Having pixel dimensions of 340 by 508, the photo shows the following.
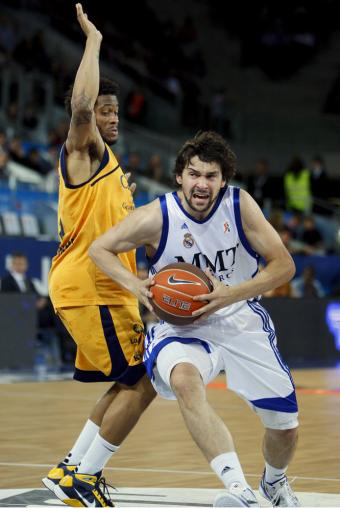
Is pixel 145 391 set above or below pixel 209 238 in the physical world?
below

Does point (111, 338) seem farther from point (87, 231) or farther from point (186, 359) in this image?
point (186, 359)

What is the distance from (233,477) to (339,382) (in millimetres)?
9239

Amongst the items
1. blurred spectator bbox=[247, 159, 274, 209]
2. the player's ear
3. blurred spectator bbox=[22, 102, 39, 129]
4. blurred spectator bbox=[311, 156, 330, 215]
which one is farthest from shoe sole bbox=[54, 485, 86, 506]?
blurred spectator bbox=[311, 156, 330, 215]

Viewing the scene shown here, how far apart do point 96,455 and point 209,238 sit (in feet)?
4.19

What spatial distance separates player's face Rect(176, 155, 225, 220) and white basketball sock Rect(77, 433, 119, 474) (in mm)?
1298

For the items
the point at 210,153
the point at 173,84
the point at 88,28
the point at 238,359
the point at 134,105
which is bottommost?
the point at 238,359

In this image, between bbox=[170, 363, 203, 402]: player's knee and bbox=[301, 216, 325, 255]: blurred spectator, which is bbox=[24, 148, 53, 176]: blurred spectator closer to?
bbox=[301, 216, 325, 255]: blurred spectator

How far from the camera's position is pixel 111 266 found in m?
5.84

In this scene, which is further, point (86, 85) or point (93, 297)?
point (93, 297)

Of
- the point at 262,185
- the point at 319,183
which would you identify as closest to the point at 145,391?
the point at 262,185

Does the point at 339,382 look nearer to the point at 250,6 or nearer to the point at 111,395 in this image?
the point at 111,395

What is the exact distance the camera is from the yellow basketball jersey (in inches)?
245

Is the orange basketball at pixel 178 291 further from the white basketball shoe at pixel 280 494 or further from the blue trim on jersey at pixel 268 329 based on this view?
the white basketball shoe at pixel 280 494

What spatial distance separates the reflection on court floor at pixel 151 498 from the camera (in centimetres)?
593
